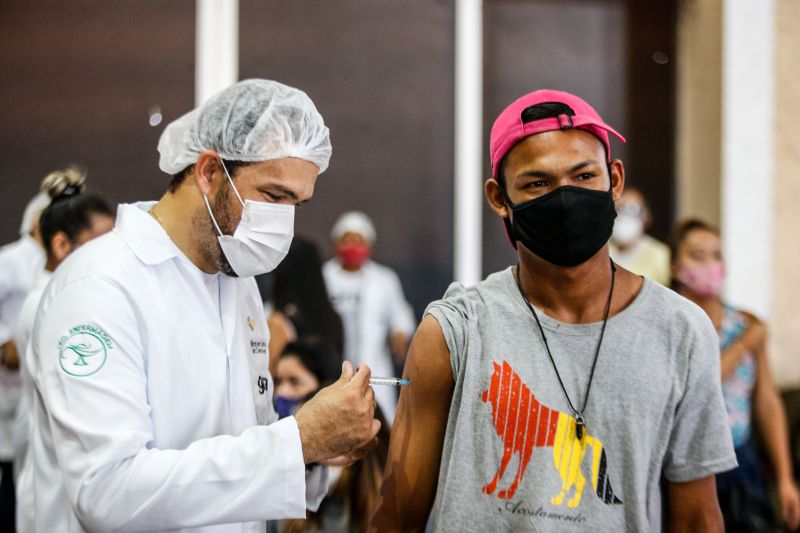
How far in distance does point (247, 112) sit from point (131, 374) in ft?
1.64

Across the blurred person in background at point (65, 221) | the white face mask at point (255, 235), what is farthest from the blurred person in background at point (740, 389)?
the blurred person in background at point (65, 221)

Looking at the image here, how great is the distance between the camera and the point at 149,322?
1368 millimetres

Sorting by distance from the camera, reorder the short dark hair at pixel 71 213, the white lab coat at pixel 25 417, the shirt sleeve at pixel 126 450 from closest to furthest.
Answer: the shirt sleeve at pixel 126 450 < the white lab coat at pixel 25 417 < the short dark hair at pixel 71 213

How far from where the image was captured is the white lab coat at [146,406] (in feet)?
4.02

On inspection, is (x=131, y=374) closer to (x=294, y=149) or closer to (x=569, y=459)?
(x=294, y=149)

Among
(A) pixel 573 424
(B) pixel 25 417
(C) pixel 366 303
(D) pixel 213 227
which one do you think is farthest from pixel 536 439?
(C) pixel 366 303

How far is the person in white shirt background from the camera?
3018 millimetres

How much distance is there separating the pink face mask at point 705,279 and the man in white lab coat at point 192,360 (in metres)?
1.72

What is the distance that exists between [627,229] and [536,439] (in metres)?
3.26

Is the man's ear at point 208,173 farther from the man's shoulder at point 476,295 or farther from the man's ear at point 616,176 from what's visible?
the man's ear at point 616,176

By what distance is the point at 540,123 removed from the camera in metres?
1.38

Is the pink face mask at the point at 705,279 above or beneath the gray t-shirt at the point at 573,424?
above

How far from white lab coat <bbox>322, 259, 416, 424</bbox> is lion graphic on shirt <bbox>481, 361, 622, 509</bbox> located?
3262 millimetres

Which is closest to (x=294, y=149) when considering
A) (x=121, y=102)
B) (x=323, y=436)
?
(x=323, y=436)
